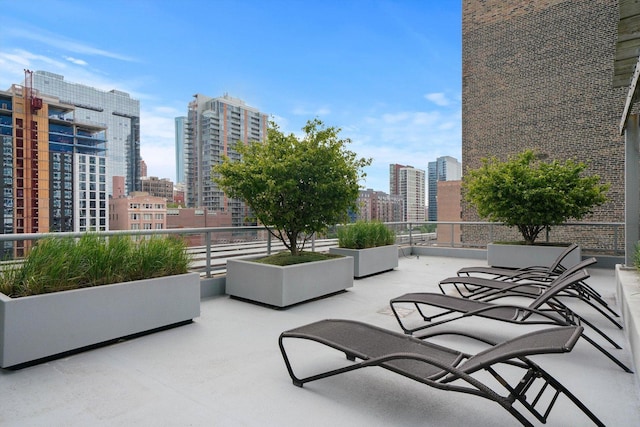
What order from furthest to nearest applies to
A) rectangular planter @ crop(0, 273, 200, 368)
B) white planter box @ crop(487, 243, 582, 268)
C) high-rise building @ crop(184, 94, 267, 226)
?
high-rise building @ crop(184, 94, 267, 226), white planter box @ crop(487, 243, 582, 268), rectangular planter @ crop(0, 273, 200, 368)

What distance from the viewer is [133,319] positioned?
3.49 m

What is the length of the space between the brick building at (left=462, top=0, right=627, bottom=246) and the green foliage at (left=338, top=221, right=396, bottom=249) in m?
9.53

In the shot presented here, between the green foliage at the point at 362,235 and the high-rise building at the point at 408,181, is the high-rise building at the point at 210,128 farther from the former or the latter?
the high-rise building at the point at 408,181

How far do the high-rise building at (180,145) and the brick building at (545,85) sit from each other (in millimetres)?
12167

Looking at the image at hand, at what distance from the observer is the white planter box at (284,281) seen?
4.59m

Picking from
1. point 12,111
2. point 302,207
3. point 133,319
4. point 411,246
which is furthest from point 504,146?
point 12,111

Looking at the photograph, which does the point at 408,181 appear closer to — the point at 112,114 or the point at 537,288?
the point at 112,114

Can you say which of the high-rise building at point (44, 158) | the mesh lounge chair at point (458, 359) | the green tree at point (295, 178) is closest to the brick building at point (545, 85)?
the green tree at point (295, 178)

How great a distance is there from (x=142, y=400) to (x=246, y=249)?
11.3ft

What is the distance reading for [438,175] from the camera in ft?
93.5

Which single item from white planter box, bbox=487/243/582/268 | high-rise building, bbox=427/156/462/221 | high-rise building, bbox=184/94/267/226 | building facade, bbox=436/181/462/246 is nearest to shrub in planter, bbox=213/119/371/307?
white planter box, bbox=487/243/582/268

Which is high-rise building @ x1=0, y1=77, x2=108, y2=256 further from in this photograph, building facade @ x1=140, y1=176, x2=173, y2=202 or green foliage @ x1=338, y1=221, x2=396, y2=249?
green foliage @ x1=338, y1=221, x2=396, y2=249

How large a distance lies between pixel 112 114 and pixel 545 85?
18.7m

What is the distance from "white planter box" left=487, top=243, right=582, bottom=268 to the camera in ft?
23.6
